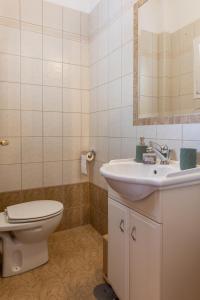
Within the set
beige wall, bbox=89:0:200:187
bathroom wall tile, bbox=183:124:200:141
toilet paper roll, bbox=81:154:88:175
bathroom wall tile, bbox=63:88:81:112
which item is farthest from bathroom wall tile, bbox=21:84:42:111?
bathroom wall tile, bbox=183:124:200:141

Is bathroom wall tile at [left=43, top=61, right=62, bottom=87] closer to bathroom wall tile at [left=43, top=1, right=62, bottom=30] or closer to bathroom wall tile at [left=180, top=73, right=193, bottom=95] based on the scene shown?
bathroom wall tile at [left=43, top=1, right=62, bottom=30]

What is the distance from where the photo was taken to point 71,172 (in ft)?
7.68

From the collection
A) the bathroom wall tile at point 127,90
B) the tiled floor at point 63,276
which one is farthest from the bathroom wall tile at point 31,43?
the tiled floor at point 63,276

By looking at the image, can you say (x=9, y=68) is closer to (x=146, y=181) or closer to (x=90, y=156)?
(x=90, y=156)

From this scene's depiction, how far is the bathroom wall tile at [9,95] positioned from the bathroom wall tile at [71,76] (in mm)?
486

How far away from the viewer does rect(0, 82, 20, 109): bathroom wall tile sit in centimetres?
198

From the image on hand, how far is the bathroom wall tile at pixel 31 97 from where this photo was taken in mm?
2059

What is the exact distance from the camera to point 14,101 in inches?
79.7

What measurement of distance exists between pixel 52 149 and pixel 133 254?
1398 millimetres

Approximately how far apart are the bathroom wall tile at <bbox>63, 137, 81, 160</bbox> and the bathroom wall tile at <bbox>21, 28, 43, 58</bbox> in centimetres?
87

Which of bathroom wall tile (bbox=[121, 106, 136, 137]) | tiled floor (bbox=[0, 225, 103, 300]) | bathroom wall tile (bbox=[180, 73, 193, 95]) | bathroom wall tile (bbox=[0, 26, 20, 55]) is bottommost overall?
tiled floor (bbox=[0, 225, 103, 300])

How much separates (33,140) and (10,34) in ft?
3.21

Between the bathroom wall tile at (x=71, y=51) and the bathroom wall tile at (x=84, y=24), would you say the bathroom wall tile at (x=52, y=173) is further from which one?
the bathroom wall tile at (x=84, y=24)

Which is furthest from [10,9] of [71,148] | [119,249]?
[119,249]
